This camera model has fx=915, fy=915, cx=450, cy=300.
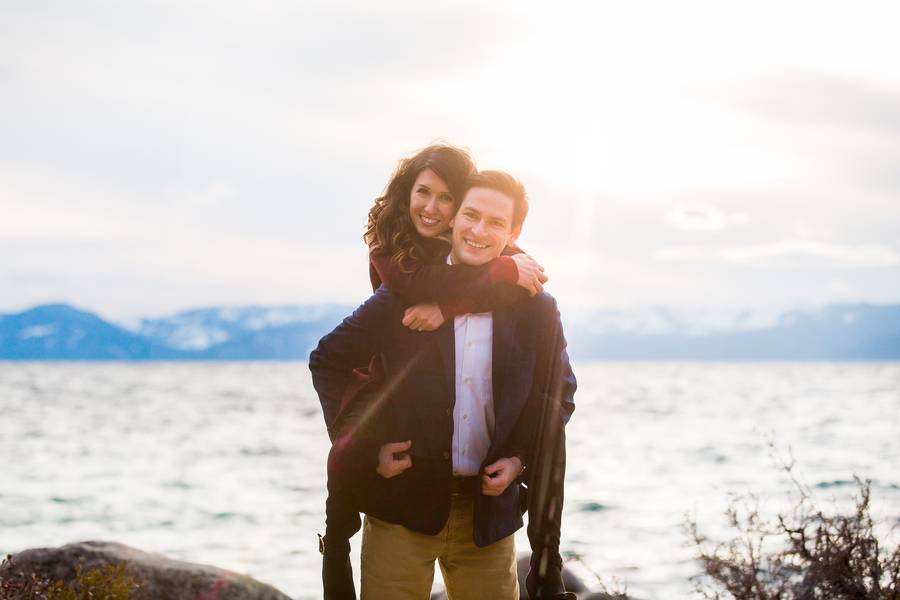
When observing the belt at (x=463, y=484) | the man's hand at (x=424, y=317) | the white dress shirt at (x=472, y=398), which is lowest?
the belt at (x=463, y=484)

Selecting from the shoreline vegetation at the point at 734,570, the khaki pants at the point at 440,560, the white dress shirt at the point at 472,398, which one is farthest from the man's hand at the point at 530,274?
the shoreline vegetation at the point at 734,570

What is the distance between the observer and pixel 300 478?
23625 millimetres

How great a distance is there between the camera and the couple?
12.4ft

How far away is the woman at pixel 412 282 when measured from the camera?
3.79 m

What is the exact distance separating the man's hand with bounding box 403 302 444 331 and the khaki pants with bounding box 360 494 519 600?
0.76 meters

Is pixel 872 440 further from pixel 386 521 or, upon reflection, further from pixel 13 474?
pixel 386 521

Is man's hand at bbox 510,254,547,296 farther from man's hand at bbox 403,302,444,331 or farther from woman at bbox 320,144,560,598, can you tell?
man's hand at bbox 403,302,444,331

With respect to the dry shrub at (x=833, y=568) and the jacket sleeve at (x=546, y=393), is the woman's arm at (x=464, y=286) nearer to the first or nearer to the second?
the jacket sleeve at (x=546, y=393)

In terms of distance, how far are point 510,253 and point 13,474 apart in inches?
1002

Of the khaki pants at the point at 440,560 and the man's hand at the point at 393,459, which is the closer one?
the man's hand at the point at 393,459

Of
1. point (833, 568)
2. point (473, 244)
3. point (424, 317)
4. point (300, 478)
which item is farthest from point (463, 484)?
point (300, 478)

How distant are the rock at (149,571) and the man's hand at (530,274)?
3642 millimetres

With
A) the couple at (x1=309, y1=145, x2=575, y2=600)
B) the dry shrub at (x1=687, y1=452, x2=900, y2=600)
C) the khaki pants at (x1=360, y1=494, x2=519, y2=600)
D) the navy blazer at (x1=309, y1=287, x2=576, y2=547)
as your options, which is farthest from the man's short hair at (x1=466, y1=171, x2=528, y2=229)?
the dry shrub at (x1=687, y1=452, x2=900, y2=600)

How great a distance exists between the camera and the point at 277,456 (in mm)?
29172
